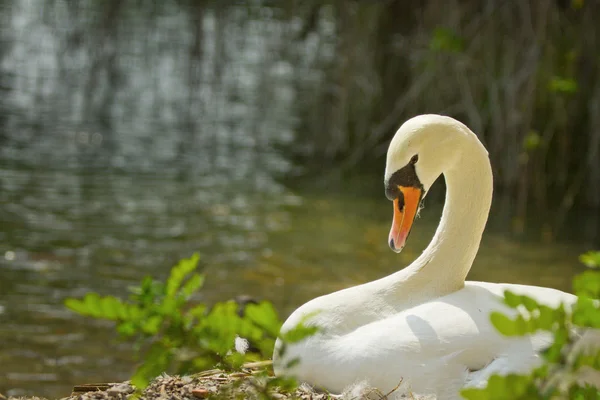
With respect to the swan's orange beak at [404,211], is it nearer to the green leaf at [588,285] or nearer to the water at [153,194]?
the green leaf at [588,285]

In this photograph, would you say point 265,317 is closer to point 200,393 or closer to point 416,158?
point 200,393

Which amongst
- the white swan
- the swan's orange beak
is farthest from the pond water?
the swan's orange beak

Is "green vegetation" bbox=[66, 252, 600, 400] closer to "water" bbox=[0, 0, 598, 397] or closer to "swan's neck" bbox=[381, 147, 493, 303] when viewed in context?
"swan's neck" bbox=[381, 147, 493, 303]

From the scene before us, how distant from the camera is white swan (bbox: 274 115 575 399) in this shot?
349cm

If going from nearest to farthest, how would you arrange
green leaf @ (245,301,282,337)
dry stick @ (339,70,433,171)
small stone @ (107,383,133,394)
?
green leaf @ (245,301,282,337) → small stone @ (107,383,133,394) → dry stick @ (339,70,433,171)

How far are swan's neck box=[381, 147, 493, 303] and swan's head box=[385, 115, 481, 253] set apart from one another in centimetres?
10

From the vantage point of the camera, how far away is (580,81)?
10781 mm

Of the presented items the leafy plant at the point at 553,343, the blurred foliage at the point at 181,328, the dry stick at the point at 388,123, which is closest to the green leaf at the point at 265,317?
the blurred foliage at the point at 181,328

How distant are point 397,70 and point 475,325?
384 inches

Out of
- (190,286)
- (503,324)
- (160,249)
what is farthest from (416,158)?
(160,249)

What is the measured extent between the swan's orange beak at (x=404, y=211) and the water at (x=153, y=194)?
2748 mm

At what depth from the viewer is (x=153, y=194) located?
10.4 meters

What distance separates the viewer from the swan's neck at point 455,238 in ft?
13.1

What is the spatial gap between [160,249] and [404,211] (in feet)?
16.3
